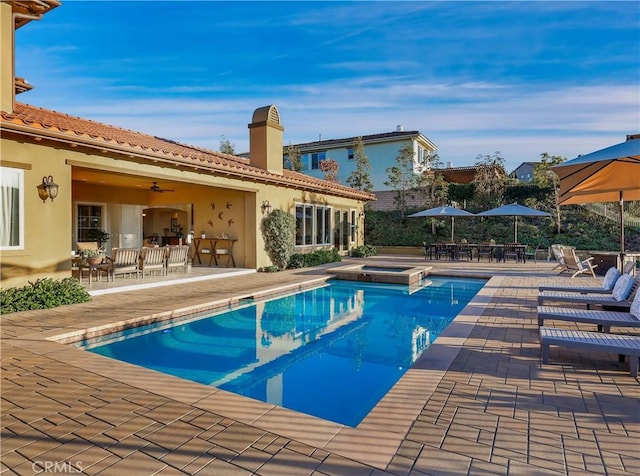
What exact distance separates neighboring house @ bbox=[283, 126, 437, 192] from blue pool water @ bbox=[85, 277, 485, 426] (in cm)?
2014

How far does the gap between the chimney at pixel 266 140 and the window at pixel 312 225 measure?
2197 mm

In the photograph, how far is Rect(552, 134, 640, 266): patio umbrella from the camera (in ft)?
17.4

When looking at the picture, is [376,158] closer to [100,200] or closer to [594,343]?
[100,200]

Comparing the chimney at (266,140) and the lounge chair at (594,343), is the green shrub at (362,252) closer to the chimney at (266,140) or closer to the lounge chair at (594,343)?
the chimney at (266,140)

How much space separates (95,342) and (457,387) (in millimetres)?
5259

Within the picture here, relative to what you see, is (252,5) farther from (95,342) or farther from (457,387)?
(457,387)

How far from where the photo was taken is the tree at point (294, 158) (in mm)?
31519

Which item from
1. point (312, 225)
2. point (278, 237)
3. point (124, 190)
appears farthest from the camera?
point (312, 225)

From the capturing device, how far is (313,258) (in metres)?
16.3

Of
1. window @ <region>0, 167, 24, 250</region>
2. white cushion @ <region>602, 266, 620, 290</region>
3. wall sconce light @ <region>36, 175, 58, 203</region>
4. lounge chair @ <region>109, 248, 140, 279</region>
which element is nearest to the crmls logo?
window @ <region>0, 167, 24, 250</region>

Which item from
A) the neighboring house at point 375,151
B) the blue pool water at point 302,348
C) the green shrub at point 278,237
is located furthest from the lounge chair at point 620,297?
the neighboring house at point 375,151

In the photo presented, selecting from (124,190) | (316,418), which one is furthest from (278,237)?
(316,418)

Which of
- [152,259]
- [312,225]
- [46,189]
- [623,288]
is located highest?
[46,189]

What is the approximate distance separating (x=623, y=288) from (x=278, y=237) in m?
10.2
